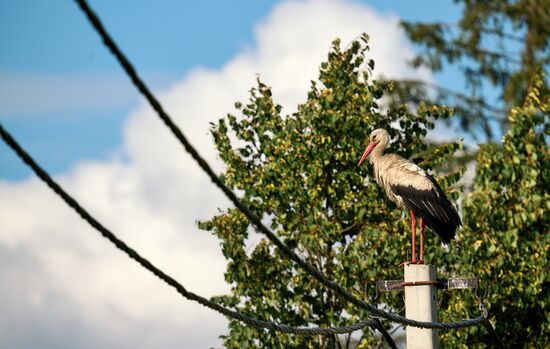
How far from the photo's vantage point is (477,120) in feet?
122

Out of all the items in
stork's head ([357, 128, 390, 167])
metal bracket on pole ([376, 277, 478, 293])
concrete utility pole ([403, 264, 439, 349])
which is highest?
stork's head ([357, 128, 390, 167])

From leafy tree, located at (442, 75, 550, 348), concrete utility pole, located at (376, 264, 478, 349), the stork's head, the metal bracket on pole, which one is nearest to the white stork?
the stork's head

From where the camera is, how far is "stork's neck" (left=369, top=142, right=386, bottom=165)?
53.1ft

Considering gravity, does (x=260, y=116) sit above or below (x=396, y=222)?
above

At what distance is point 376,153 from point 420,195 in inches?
66.7

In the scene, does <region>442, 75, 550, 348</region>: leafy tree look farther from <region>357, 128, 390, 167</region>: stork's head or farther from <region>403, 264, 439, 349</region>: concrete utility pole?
<region>403, 264, 439, 349</region>: concrete utility pole

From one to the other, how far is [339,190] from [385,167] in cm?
189

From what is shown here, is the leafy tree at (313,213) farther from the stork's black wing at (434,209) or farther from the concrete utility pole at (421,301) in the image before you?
the concrete utility pole at (421,301)

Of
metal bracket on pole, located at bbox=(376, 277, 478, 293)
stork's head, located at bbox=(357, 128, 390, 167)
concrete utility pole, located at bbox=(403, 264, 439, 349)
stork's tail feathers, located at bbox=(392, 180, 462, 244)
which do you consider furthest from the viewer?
stork's head, located at bbox=(357, 128, 390, 167)

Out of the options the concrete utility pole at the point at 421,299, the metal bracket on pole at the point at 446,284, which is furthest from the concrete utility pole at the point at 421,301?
the metal bracket on pole at the point at 446,284

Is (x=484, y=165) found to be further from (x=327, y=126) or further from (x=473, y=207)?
(x=327, y=126)

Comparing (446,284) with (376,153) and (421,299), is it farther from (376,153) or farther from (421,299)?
(376,153)

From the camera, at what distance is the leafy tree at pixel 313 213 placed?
1697 centimetres

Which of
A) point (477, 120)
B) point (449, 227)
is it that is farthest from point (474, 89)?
point (449, 227)
